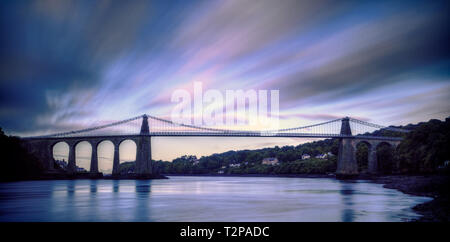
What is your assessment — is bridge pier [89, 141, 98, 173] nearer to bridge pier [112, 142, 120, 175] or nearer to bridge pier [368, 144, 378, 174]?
bridge pier [112, 142, 120, 175]

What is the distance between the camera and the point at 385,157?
A: 70438 millimetres

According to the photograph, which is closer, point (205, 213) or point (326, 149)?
point (205, 213)

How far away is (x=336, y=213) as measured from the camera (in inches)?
774

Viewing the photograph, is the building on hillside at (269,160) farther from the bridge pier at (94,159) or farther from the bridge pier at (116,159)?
the bridge pier at (94,159)

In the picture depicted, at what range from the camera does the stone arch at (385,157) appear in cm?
6860

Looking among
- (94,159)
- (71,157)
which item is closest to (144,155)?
(94,159)

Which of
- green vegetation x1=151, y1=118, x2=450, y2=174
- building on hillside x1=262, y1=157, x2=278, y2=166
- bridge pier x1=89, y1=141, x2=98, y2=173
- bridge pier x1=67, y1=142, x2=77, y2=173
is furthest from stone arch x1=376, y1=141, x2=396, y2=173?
building on hillside x1=262, y1=157, x2=278, y2=166

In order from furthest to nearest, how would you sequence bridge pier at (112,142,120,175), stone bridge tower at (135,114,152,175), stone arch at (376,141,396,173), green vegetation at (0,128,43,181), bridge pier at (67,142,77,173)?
bridge pier at (67,142,77,173) < bridge pier at (112,142,120,175) < stone arch at (376,141,396,173) < stone bridge tower at (135,114,152,175) < green vegetation at (0,128,43,181)

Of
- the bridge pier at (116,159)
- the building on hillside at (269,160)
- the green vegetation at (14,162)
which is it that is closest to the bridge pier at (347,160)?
the bridge pier at (116,159)

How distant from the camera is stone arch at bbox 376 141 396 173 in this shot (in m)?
68.6

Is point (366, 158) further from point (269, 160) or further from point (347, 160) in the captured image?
point (269, 160)
